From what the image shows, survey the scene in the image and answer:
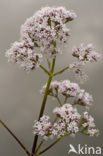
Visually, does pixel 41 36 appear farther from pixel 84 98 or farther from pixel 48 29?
pixel 84 98

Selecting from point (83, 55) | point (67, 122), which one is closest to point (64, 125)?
point (67, 122)

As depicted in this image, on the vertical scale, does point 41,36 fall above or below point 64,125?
above

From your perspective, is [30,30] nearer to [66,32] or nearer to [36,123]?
[66,32]

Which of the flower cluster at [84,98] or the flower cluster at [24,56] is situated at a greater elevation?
the flower cluster at [24,56]

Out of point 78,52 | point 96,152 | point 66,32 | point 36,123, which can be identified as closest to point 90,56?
point 78,52

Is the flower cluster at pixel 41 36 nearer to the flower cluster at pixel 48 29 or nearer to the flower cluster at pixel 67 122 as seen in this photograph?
the flower cluster at pixel 48 29

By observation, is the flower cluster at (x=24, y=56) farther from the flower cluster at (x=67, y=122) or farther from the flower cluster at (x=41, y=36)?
the flower cluster at (x=67, y=122)
